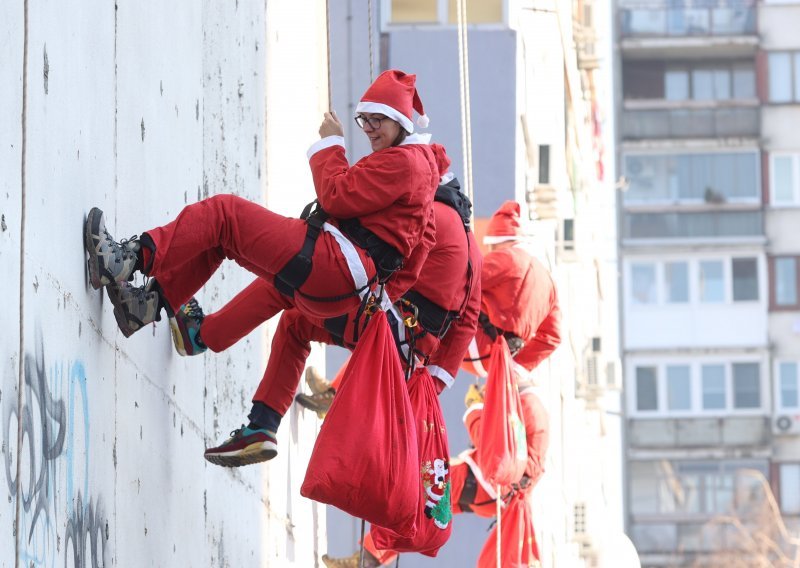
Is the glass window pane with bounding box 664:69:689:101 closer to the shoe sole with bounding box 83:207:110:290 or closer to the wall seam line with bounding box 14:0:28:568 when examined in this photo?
the shoe sole with bounding box 83:207:110:290

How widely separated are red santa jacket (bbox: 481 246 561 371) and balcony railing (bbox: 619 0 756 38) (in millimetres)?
43795

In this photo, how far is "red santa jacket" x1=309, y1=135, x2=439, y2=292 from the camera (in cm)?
584

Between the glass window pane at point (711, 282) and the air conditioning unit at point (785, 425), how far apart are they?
415 cm

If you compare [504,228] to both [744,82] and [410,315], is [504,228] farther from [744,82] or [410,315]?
[744,82]

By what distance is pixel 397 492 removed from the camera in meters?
5.91

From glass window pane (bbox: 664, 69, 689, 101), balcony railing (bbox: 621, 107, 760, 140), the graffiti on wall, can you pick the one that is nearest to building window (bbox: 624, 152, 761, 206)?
balcony railing (bbox: 621, 107, 760, 140)

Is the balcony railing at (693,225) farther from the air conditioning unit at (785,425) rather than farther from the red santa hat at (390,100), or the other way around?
the red santa hat at (390,100)

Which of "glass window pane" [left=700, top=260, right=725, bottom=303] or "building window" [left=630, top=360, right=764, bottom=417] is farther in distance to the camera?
"glass window pane" [left=700, top=260, right=725, bottom=303]

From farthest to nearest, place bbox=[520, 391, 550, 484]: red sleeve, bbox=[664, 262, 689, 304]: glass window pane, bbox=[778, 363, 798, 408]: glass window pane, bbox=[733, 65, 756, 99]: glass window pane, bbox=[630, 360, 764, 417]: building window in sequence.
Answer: bbox=[664, 262, 689, 304]: glass window pane < bbox=[733, 65, 756, 99]: glass window pane < bbox=[630, 360, 764, 417]: building window < bbox=[778, 363, 798, 408]: glass window pane < bbox=[520, 391, 550, 484]: red sleeve

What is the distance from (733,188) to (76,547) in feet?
160

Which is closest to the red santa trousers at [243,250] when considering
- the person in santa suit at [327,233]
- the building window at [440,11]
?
the person in santa suit at [327,233]

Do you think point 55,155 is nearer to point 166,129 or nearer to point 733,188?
point 166,129

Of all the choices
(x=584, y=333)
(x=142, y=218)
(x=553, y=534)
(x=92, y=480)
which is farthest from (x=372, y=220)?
(x=584, y=333)

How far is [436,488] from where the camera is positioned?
6711mm
